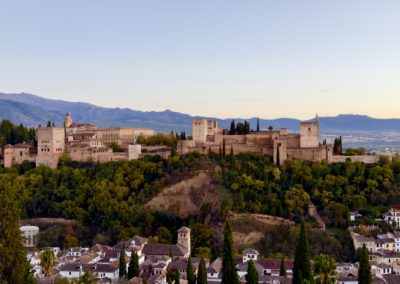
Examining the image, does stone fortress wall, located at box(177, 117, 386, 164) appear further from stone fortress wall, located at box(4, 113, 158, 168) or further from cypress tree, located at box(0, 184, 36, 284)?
cypress tree, located at box(0, 184, 36, 284)

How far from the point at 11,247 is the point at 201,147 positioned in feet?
132

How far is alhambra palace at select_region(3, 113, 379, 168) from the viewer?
5336 centimetres

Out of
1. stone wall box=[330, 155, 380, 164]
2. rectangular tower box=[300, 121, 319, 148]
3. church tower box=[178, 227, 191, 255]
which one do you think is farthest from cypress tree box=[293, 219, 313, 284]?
rectangular tower box=[300, 121, 319, 148]

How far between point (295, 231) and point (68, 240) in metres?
17.6

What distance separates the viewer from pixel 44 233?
4881 cm

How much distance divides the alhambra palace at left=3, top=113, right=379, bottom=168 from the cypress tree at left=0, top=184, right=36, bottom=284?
125ft

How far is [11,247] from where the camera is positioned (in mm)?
15453

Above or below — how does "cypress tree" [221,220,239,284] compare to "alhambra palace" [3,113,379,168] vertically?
below

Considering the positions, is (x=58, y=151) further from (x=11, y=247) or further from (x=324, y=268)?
(x=11, y=247)

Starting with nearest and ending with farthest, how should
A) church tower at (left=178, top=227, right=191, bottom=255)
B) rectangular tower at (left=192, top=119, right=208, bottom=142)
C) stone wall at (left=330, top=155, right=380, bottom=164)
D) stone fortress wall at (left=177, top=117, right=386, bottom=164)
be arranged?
church tower at (left=178, top=227, right=191, bottom=255) < stone fortress wall at (left=177, top=117, right=386, bottom=164) < stone wall at (left=330, top=155, right=380, bottom=164) < rectangular tower at (left=192, top=119, right=208, bottom=142)

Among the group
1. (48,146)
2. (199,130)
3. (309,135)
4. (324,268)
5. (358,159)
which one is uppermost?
(199,130)

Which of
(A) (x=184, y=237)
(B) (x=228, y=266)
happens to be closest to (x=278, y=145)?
(A) (x=184, y=237)

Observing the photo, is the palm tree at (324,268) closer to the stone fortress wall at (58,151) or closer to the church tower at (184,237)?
the church tower at (184,237)

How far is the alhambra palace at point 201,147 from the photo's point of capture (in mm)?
53356
